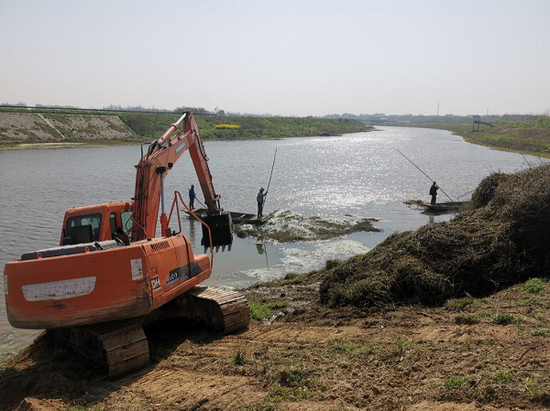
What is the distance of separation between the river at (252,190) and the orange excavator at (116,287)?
349cm

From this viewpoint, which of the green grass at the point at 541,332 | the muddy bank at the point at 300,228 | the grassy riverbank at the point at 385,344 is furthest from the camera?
the muddy bank at the point at 300,228


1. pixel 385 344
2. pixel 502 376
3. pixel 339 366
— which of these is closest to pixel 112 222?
pixel 339 366

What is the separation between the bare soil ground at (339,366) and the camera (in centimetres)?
527

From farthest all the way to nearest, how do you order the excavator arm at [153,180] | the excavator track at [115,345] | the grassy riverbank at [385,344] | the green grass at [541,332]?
the excavator arm at [153,180]
the excavator track at [115,345]
the green grass at [541,332]
the grassy riverbank at [385,344]

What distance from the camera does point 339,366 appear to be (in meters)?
6.27

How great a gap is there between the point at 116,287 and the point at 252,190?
81.4ft

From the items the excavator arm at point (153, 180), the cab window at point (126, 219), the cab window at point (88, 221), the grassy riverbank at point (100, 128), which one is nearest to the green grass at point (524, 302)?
the excavator arm at point (153, 180)

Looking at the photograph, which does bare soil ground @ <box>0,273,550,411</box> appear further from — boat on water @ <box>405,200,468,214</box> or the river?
boat on water @ <box>405,200,468,214</box>

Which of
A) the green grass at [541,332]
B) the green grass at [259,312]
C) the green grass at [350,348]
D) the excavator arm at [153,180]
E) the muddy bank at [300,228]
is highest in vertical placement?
the excavator arm at [153,180]

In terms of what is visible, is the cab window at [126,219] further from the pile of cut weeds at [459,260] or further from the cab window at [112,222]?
the pile of cut weeds at [459,260]

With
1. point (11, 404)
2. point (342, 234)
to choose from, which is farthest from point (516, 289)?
point (342, 234)

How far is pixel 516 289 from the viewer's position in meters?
8.62

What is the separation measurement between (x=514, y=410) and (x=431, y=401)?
829 mm

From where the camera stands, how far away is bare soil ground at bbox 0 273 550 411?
527cm
